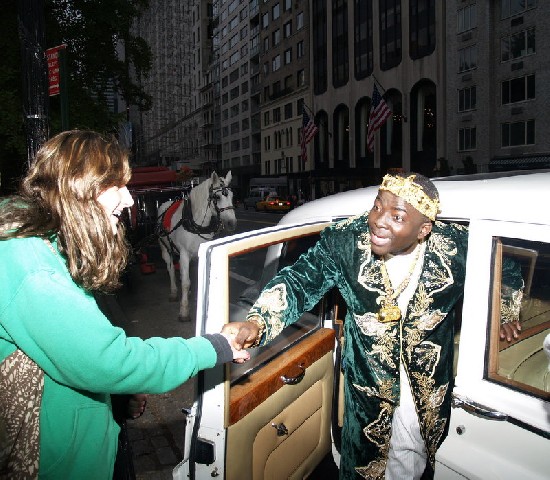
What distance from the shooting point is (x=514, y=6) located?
30.4 m

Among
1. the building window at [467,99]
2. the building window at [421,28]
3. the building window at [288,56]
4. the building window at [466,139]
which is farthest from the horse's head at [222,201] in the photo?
the building window at [288,56]

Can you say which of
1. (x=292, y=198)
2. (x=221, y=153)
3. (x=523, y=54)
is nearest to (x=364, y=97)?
(x=292, y=198)

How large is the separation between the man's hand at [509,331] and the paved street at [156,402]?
97.3 inches

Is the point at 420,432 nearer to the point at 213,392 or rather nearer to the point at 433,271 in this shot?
the point at 433,271

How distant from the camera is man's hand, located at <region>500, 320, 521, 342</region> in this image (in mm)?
2438

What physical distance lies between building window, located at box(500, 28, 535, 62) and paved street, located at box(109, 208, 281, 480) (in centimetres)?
2903

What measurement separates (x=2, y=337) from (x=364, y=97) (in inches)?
1906

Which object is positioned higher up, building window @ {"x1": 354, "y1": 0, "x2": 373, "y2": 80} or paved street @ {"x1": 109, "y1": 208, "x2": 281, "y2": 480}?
building window @ {"x1": 354, "y1": 0, "x2": 373, "y2": 80}

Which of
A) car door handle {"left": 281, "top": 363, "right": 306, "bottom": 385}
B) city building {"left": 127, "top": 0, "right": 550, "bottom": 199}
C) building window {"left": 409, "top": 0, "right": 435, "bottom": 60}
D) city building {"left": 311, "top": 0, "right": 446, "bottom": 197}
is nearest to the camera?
car door handle {"left": 281, "top": 363, "right": 306, "bottom": 385}

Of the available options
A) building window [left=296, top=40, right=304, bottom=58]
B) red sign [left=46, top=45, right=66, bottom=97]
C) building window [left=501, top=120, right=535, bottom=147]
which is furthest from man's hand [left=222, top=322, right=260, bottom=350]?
building window [left=296, top=40, right=304, bottom=58]

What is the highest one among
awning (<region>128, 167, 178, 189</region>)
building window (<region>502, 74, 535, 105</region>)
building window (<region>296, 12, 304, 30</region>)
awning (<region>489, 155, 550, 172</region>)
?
building window (<region>296, 12, 304, 30</region>)

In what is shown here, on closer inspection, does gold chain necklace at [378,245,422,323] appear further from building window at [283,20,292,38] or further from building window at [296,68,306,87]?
building window at [283,20,292,38]

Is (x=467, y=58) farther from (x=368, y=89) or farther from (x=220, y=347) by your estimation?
(x=220, y=347)

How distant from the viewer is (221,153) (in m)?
87.9
